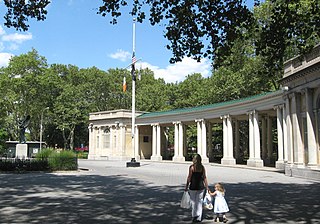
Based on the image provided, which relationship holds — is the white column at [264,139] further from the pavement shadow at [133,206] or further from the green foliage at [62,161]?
the pavement shadow at [133,206]

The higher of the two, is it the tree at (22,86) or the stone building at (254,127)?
the tree at (22,86)

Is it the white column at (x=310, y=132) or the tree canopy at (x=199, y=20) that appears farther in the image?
the white column at (x=310, y=132)

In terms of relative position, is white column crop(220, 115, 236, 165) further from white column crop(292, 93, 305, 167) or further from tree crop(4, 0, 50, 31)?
tree crop(4, 0, 50, 31)

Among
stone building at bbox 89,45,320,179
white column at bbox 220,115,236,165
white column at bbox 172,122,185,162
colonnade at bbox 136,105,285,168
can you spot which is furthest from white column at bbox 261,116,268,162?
white column at bbox 172,122,185,162

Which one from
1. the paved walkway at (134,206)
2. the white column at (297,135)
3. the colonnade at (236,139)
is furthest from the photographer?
the colonnade at (236,139)

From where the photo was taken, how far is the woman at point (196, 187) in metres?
8.67

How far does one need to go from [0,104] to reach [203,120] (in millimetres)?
32659

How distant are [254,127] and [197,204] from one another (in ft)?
86.6

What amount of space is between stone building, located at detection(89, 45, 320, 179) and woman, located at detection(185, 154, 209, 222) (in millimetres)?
12701

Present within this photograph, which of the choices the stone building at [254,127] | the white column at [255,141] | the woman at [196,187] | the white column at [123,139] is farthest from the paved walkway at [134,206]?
the white column at [123,139]

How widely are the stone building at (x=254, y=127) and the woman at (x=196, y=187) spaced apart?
12.7 metres

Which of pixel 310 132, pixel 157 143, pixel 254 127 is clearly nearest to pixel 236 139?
pixel 254 127

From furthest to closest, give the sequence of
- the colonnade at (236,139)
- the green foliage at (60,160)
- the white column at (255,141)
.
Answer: the white column at (255,141)
the colonnade at (236,139)
the green foliage at (60,160)

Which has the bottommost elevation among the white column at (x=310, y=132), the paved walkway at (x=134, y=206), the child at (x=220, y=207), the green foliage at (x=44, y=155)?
the paved walkway at (x=134, y=206)
